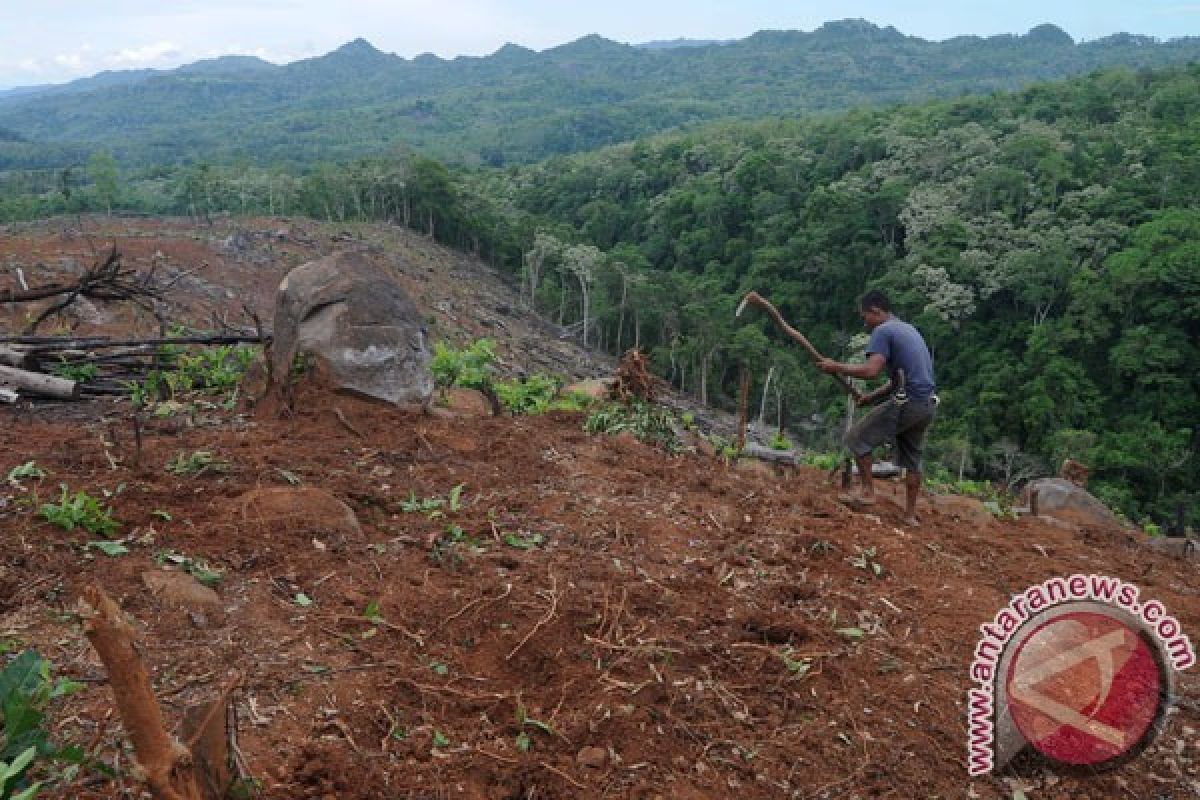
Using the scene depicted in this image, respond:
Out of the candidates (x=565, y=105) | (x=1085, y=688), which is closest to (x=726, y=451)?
(x=1085, y=688)

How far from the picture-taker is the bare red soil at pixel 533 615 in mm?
2648

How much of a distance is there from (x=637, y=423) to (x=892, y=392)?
2.37m

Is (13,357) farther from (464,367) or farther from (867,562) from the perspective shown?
Result: (867,562)

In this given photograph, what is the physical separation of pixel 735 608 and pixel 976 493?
5.15m

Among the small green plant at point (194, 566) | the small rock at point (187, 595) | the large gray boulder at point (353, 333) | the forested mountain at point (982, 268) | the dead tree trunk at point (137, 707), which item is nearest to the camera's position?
the dead tree trunk at point (137, 707)

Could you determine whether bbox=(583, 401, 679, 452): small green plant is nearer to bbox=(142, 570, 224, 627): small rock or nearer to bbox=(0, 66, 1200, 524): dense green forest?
bbox=(142, 570, 224, 627): small rock

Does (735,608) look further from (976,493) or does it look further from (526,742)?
(976,493)

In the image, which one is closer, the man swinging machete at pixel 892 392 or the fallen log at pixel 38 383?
the man swinging machete at pixel 892 392

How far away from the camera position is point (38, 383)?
6.23 m

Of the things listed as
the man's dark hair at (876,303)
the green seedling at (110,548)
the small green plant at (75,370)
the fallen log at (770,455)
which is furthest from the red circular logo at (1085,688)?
the small green plant at (75,370)

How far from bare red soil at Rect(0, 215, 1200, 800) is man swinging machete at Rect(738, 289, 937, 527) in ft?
1.34

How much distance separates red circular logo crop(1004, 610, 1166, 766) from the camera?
9.46 ft

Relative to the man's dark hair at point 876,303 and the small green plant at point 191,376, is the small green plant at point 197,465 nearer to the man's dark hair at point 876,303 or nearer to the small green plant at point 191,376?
the small green plant at point 191,376

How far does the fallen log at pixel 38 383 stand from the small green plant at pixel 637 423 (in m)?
4.03
